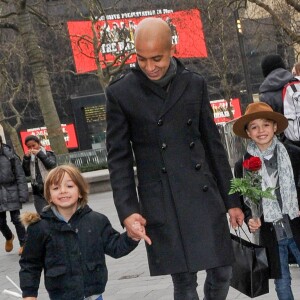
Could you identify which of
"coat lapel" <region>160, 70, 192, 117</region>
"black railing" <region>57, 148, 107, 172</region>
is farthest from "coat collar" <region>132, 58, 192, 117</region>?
"black railing" <region>57, 148, 107, 172</region>

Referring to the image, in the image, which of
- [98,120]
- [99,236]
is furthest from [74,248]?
[98,120]

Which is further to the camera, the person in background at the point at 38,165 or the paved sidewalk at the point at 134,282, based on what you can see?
the person in background at the point at 38,165

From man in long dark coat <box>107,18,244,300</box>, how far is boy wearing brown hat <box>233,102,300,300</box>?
69 cm

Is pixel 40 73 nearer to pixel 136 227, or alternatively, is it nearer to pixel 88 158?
pixel 88 158

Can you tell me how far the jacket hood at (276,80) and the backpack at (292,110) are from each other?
0.20 metres

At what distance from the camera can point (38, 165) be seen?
1096cm

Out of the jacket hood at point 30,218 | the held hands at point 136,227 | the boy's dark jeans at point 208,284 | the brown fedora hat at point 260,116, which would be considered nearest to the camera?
the held hands at point 136,227

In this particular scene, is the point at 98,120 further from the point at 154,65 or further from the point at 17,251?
the point at 154,65

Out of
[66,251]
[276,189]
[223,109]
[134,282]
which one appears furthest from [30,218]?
[223,109]

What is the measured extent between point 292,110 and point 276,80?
50 centimetres

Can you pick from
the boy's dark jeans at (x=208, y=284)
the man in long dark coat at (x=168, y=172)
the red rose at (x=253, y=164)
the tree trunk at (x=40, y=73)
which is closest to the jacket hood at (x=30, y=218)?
the man in long dark coat at (x=168, y=172)

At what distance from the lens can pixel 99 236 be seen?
450 cm

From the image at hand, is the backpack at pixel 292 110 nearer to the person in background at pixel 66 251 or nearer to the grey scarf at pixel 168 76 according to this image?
the grey scarf at pixel 168 76

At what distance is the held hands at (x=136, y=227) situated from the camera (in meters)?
4.20
